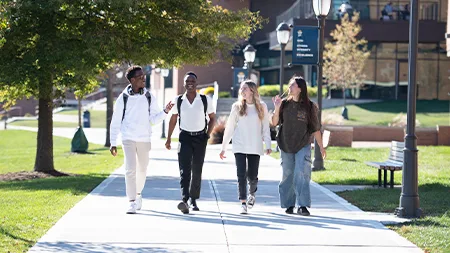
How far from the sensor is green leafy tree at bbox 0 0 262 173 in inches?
709

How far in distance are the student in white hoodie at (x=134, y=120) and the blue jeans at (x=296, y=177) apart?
1.78 metres

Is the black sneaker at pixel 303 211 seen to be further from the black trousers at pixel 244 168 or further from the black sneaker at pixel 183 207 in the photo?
the black sneaker at pixel 183 207

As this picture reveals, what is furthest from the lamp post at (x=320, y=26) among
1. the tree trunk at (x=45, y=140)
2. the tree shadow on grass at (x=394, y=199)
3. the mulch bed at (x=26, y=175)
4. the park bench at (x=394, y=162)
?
the tree trunk at (x=45, y=140)

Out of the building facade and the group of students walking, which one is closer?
the group of students walking

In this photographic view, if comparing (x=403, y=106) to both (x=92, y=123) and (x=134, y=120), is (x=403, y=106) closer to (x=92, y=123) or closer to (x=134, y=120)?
(x=92, y=123)

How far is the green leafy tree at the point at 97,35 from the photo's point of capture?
18016 mm

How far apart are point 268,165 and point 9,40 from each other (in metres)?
7.32

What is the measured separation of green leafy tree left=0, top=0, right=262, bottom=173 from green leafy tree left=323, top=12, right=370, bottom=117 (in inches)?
1255

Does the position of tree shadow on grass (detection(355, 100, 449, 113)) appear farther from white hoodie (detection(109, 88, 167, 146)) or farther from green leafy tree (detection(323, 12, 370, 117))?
white hoodie (detection(109, 88, 167, 146))

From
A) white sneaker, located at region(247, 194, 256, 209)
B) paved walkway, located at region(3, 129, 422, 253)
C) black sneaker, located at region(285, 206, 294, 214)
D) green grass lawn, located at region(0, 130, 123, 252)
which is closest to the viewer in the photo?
paved walkway, located at region(3, 129, 422, 253)

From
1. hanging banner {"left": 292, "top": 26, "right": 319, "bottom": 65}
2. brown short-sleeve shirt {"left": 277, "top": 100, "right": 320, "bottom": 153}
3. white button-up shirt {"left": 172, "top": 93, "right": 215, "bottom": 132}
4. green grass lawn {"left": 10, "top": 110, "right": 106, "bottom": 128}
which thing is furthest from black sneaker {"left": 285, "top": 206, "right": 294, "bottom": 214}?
green grass lawn {"left": 10, "top": 110, "right": 106, "bottom": 128}

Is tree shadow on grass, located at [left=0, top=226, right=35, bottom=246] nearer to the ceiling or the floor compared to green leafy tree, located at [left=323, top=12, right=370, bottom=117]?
nearer to the floor

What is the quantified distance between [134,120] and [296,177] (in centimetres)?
231

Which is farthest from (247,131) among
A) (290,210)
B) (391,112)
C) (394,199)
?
(391,112)
